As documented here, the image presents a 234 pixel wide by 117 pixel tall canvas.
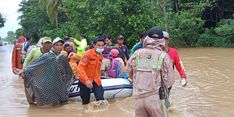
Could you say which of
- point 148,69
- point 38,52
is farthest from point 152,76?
point 38,52

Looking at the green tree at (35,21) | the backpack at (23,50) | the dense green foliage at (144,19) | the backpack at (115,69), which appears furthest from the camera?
the green tree at (35,21)

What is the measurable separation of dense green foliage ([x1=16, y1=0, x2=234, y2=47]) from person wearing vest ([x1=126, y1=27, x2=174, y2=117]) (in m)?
18.6

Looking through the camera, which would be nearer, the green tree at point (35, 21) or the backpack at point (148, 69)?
the backpack at point (148, 69)

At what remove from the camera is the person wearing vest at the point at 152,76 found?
4410 mm

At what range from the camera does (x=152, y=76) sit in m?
4.41

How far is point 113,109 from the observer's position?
8039mm

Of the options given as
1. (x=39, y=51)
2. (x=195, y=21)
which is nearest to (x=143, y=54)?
(x=39, y=51)

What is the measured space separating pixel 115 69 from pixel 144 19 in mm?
14235

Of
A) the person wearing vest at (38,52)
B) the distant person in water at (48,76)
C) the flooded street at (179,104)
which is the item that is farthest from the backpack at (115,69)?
the person wearing vest at (38,52)

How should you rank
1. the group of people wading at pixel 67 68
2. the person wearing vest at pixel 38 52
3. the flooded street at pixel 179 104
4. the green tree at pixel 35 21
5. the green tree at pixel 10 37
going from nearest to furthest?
the group of people wading at pixel 67 68 → the flooded street at pixel 179 104 → the person wearing vest at pixel 38 52 → the green tree at pixel 35 21 → the green tree at pixel 10 37

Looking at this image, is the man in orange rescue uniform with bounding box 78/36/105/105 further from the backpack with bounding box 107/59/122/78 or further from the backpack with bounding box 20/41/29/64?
the backpack with bounding box 20/41/29/64

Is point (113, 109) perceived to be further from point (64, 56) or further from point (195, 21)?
point (195, 21)

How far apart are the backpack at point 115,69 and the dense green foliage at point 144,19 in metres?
13.7

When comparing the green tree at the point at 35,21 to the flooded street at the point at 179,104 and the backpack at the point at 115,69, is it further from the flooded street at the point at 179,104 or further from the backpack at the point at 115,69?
the backpack at the point at 115,69
